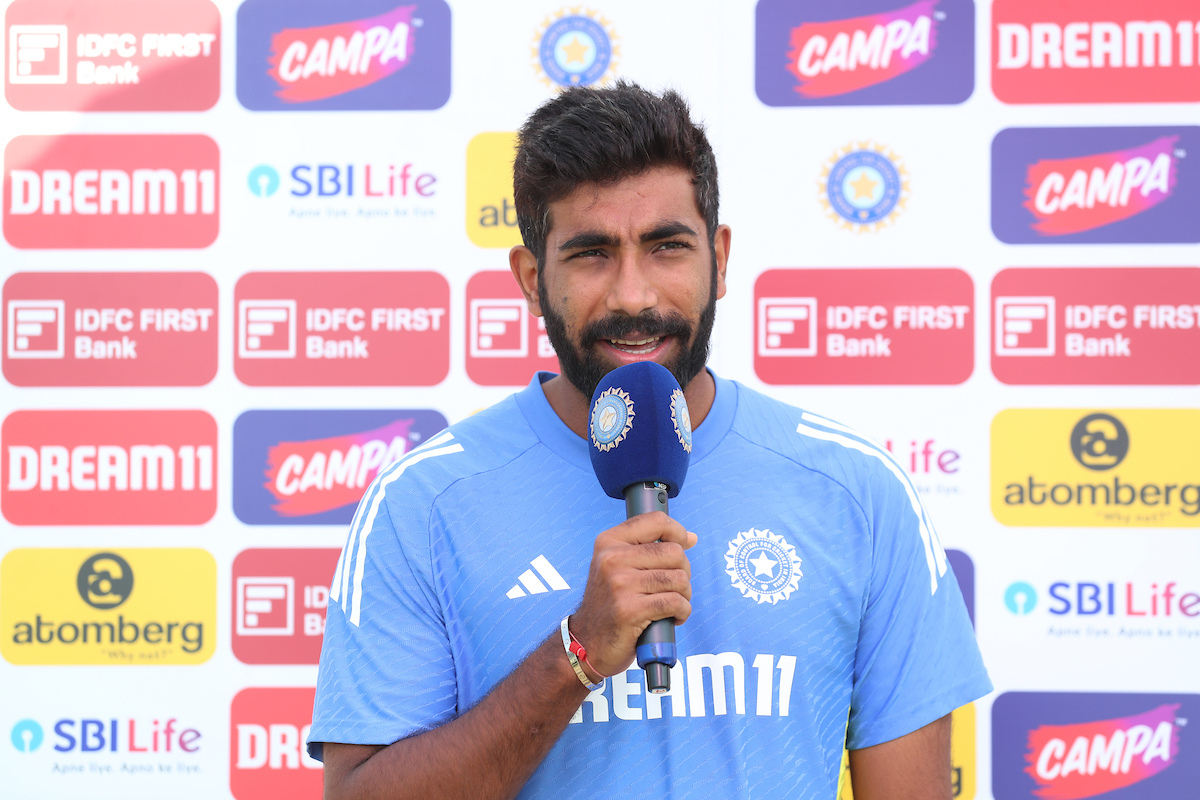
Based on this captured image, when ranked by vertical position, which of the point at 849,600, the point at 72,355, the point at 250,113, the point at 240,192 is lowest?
the point at 849,600

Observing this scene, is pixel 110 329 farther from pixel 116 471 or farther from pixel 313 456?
pixel 313 456

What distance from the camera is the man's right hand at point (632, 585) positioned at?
77cm

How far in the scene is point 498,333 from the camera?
201cm

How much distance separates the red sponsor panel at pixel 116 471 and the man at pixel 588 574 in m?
1.10

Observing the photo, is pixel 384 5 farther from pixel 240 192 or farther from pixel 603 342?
pixel 603 342

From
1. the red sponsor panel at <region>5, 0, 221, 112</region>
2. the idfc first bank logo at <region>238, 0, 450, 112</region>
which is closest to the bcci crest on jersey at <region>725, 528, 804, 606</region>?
the idfc first bank logo at <region>238, 0, 450, 112</region>

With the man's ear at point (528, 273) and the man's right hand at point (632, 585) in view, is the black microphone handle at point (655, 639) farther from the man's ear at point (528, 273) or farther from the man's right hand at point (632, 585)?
the man's ear at point (528, 273)

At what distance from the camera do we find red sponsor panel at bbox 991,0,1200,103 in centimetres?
196

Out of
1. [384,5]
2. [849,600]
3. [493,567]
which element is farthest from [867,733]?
[384,5]

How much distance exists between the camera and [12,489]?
79.2 inches

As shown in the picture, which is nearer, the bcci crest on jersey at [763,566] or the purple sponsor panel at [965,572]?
the bcci crest on jersey at [763,566]

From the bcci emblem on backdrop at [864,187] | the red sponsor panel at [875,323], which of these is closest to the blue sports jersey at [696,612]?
the red sponsor panel at [875,323]

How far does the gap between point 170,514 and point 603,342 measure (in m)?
1.40

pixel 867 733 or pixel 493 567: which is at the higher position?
pixel 493 567
